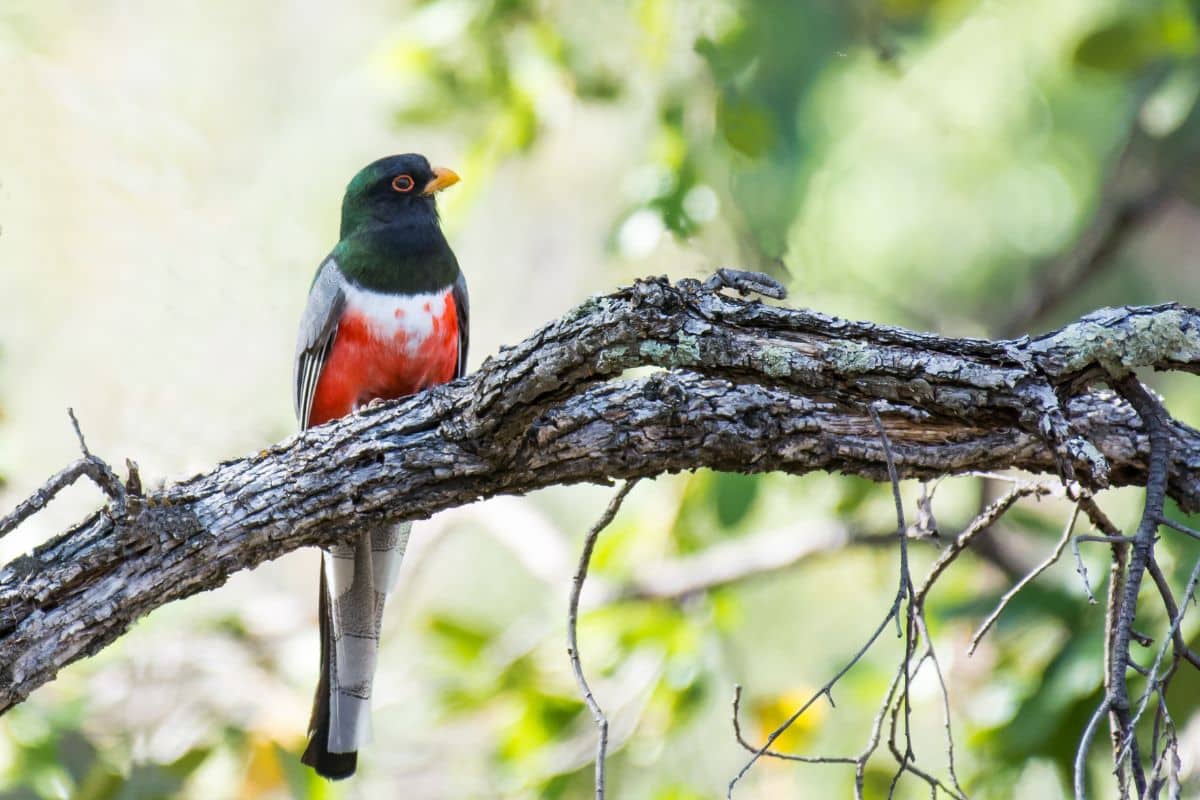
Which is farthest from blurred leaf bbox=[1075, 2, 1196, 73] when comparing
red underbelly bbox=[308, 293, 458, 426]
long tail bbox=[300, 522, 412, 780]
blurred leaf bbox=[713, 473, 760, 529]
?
long tail bbox=[300, 522, 412, 780]

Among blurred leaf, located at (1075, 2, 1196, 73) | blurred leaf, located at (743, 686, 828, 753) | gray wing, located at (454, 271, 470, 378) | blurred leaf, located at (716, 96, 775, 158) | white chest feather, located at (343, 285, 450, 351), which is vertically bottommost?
blurred leaf, located at (743, 686, 828, 753)

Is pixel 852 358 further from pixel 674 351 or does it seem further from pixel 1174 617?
pixel 1174 617

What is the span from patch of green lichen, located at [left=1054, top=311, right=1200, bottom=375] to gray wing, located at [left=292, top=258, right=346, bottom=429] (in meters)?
2.56

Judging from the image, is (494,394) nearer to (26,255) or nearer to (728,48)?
(728,48)

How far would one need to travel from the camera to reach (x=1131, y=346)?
2.69 m

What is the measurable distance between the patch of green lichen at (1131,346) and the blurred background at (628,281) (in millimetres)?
1148

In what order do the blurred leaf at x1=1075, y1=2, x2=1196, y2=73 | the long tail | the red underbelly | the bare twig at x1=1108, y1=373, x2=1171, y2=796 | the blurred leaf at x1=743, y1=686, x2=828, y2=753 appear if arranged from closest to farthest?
the bare twig at x1=1108, y1=373, x2=1171, y2=796 < the long tail < the red underbelly < the blurred leaf at x1=1075, y1=2, x2=1196, y2=73 < the blurred leaf at x1=743, y1=686, x2=828, y2=753

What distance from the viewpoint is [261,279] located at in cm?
559

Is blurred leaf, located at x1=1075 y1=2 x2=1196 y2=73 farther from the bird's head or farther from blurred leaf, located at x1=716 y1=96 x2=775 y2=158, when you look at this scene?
the bird's head

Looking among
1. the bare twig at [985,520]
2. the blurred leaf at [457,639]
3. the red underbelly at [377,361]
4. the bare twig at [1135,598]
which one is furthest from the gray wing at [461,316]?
the bare twig at [1135,598]

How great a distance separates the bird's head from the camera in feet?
15.9

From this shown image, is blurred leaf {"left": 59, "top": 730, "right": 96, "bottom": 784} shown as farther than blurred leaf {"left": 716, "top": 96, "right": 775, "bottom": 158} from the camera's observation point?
Yes

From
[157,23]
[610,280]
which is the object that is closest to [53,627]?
[610,280]

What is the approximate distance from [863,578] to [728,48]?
3990 mm
